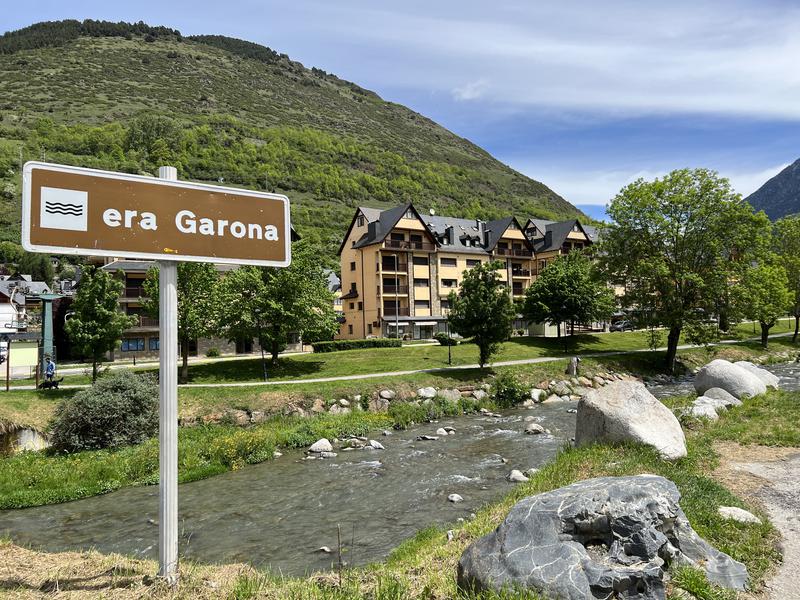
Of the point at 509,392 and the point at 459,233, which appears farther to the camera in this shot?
the point at 459,233

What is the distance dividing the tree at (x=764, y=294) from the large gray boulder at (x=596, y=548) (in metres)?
41.0

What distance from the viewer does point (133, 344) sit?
49.6m

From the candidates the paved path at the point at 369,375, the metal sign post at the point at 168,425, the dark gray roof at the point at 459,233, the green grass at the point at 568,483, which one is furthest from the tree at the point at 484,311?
the metal sign post at the point at 168,425

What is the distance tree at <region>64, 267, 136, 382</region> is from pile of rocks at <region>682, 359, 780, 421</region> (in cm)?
2897

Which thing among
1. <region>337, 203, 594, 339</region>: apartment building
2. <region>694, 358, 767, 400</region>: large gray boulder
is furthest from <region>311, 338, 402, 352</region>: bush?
<region>694, 358, 767, 400</region>: large gray boulder

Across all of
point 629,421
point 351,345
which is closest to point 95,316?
point 351,345

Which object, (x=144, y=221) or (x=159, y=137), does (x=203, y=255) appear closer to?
(x=144, y=221)

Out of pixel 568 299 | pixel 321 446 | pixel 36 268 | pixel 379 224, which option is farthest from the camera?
pixel 36 268

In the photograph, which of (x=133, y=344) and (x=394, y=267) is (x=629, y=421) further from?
(x=394, y=267)

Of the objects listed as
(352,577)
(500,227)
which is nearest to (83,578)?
(352,577)

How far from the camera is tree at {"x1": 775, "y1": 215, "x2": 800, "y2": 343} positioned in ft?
190

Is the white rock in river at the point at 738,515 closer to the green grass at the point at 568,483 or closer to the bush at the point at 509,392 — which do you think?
the green grass at the point at 568,483

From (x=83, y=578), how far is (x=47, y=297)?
29.1 m

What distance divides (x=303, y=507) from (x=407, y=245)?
50833mm
